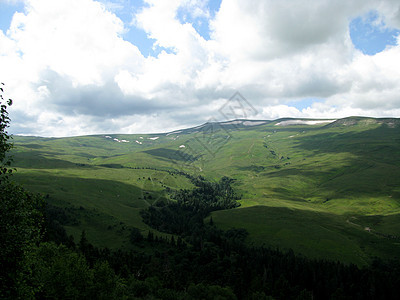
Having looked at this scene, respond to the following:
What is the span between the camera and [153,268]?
132250 millimetres

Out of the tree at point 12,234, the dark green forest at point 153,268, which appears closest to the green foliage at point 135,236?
the dark green forest at point 153,268

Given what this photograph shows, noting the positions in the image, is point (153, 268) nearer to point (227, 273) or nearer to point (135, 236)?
point (227, 273)

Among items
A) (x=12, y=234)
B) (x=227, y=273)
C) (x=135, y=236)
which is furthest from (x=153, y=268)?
(x=12, y=234)

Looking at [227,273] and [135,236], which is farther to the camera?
[135,236]

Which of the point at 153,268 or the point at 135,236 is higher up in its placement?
the point at 135,236

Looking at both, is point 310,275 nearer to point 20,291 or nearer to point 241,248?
point 241,248

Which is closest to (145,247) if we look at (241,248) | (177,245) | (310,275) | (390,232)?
(177,245)

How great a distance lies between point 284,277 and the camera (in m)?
122

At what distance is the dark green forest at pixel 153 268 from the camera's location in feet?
68.8

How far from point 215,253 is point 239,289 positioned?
42277 mm

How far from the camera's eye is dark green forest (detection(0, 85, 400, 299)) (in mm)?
20984

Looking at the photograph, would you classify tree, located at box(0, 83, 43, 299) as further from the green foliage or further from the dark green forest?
the green foliage

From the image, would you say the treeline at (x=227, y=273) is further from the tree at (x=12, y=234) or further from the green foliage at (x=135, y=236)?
the tree at (x=12, y=234)

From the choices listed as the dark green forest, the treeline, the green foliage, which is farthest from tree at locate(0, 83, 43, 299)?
the green foliage
